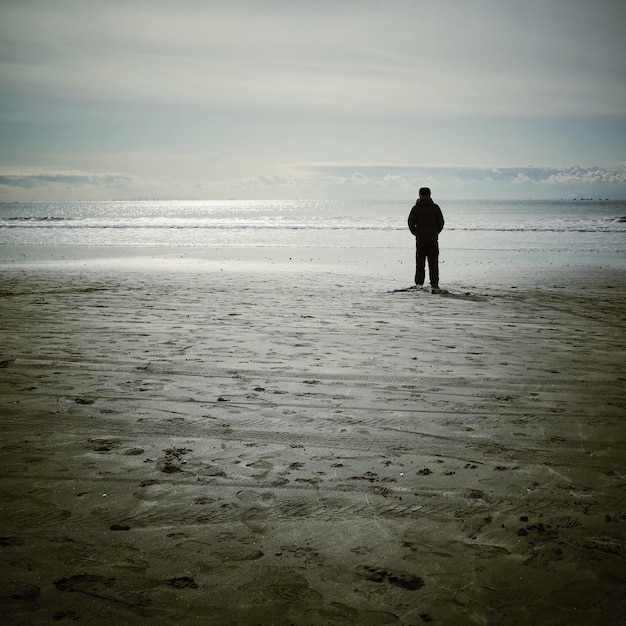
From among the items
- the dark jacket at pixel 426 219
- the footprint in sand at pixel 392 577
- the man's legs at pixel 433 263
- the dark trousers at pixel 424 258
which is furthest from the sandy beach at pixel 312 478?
the dark jacket at pixel 426 219

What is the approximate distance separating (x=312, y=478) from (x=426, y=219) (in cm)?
1019

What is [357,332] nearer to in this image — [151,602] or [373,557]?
→ [373,557]

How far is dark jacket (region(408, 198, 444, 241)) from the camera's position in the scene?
12570 millimetres

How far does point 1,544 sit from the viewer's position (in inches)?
105

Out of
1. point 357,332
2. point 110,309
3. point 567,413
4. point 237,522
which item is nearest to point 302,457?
point 237,522

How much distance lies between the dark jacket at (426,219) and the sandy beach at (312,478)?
560cm

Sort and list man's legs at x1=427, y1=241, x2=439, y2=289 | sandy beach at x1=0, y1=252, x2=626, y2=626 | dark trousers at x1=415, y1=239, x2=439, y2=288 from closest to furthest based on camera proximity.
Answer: sandy beach at x1=0, y1=252, x2=626, y2=626
man's legs at x1=427, y1=241, x2=439, y2=289
dark trousers at x1=415, y1=239, x2=439, y2=288

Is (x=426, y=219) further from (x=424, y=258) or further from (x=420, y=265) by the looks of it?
(x=420, y=265)

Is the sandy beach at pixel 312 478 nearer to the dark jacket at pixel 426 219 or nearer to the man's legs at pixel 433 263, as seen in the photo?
the man's legs at pixel 433 263

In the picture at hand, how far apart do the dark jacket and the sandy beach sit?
18.4 feet

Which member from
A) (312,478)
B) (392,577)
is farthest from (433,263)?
(392,577)

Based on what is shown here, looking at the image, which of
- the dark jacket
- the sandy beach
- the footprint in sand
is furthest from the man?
the footprint in sand

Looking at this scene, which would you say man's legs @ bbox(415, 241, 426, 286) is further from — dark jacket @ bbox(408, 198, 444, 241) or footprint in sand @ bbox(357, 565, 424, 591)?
footprint in sand @ bbox(357, 565, 424, 591)

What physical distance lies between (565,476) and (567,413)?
3.87 ft
